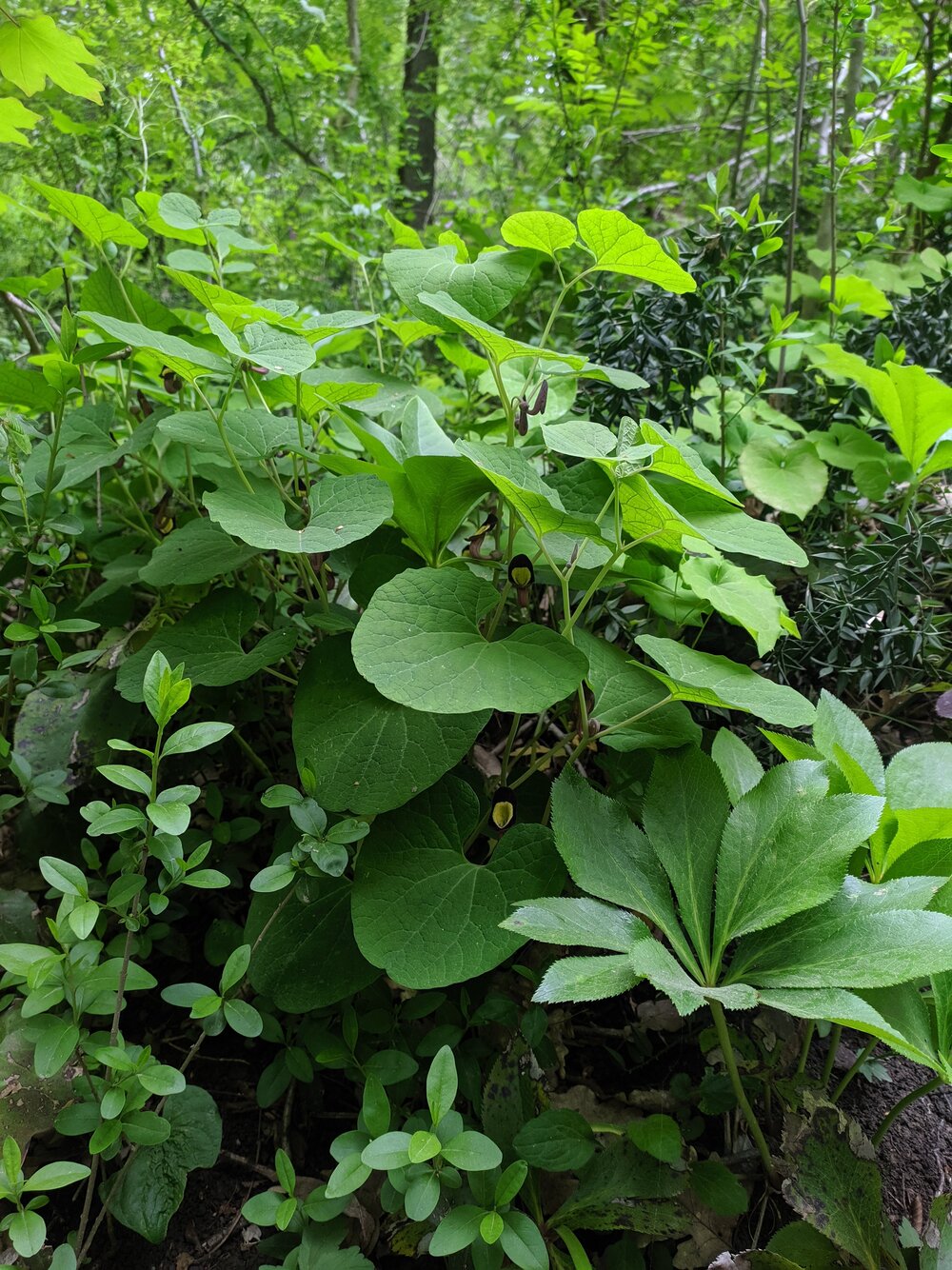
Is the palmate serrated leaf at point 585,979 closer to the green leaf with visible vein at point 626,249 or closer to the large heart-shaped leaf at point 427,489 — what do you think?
the large heart-shaped leaf at point 427,489

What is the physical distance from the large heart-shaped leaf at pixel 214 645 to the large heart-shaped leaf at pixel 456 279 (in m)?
0.38

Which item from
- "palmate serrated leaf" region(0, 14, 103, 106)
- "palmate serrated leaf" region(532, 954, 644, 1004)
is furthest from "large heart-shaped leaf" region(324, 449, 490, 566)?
"palmate serrated leaf" region(0, 14, 103, 106)

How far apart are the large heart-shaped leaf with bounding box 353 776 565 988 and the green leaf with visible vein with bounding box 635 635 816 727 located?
0.66 feet

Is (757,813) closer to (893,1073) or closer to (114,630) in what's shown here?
(893,1073)

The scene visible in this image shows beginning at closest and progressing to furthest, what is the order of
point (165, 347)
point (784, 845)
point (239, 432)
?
point (784, 845) → point (165, 347) → point (239, 432)

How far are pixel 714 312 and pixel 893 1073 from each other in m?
1.08

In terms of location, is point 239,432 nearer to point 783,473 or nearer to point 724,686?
point 724,686

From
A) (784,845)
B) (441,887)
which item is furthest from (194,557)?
(784,845)

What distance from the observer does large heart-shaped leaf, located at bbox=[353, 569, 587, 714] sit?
2.11ft

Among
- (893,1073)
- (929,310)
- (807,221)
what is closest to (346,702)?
(893,1073)

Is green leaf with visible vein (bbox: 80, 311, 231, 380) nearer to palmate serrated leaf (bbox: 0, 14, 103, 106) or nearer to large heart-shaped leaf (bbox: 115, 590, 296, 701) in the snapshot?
large heart-shaped leaf (bbox: 115, 590, 296, 701)

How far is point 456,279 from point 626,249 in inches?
7.5

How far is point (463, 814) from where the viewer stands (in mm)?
780

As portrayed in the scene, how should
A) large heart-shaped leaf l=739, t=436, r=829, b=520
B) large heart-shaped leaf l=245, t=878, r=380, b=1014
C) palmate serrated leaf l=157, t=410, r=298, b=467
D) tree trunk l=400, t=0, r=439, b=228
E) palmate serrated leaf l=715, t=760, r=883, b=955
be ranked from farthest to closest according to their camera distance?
tree trunk l=400, t=0, r=439, b=228, large heart-shaped leaf l=739, t=436, r=829, b=520, palmate serrated leaf l=157, t=410, r=298, b=467, large heart-shaped leaf l=245, t=878, r=380, b=1014, palmate serrated leaf l=715, t=760, r=883, b=955
